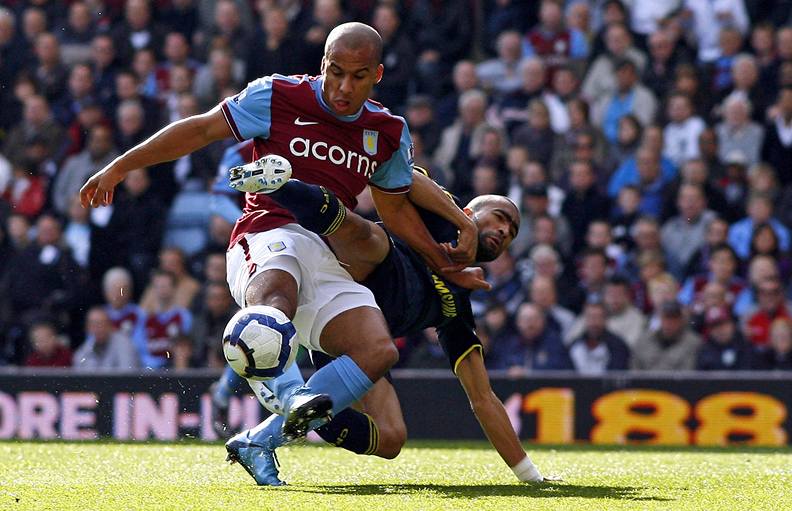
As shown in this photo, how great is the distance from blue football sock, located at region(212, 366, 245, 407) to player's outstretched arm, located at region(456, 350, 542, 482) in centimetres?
330

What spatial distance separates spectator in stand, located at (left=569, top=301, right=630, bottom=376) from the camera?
11.5 metres

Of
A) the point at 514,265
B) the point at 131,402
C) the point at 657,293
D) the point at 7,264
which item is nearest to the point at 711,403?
the point at 657,293

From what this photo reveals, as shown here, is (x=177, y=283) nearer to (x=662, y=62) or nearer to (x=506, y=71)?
(x=506, y=71)

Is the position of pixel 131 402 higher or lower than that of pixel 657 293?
lower

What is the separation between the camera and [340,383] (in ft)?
19.4

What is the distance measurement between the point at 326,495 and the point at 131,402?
218 inches

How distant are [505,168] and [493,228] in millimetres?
5994

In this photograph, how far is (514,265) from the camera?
12.5 m

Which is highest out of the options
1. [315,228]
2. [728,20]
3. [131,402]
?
[728,20]

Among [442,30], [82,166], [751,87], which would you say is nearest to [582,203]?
[751,87]

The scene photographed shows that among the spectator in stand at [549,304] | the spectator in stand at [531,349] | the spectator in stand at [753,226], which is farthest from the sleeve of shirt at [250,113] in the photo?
the spectator in stand at [753,226]

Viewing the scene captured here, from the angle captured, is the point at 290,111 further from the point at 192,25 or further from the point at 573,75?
the point at 192,25

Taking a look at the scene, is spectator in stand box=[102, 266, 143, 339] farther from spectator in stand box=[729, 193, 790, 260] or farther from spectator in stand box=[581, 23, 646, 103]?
spectator in stand box=[729, 193, 790, 260]

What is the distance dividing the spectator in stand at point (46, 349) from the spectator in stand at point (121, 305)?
0.52 metres
